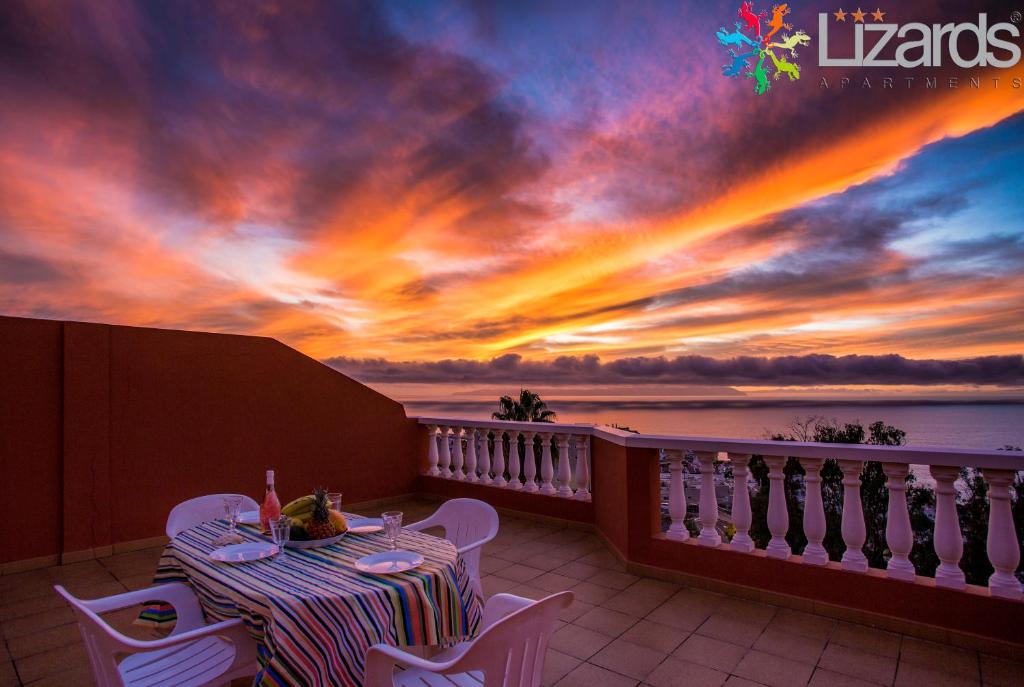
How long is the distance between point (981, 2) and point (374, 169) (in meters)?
6.06

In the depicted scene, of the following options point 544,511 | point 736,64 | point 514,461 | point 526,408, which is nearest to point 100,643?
point 544,511

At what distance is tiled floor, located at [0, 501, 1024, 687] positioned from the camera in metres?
2.50

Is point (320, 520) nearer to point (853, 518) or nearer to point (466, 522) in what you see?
point (466, 522)

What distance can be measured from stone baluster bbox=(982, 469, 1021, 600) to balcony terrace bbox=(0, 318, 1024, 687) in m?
0.01

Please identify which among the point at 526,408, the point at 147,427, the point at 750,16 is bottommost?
the point at 526,408

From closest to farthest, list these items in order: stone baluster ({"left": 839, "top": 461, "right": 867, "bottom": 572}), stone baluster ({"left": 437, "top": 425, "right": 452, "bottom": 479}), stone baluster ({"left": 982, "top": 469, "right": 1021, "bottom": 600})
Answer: stone baluster ({"left": 982, "top": 469, "right": 1021, "bottom": 600}) → stone baluster ({"left": 839, "top": 461, "right": 867, "bottom": 572}) → stone baluster ({"left": 437, "top": 425, "right": 452, "bottom": 479})

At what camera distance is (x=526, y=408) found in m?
17.1

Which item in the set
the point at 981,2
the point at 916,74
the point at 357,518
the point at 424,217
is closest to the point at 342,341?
the point at 424,217

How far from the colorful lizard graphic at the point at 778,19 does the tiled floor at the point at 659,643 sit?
4.87 meters

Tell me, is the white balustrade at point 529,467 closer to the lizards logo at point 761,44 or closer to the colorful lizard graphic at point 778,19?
the lizards logo at point 761,44

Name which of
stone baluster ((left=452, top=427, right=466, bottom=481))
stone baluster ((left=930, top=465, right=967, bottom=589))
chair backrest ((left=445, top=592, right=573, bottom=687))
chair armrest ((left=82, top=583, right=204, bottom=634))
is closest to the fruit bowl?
chair armrest ((left=82, top=583, right=204, bottom=634))

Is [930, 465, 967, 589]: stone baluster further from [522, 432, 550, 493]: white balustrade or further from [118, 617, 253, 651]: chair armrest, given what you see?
[522, 432, 550, 493]: white balustrade

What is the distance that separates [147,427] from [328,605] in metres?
4.31

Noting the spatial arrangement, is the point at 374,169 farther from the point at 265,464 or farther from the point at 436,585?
the point at 436,585
